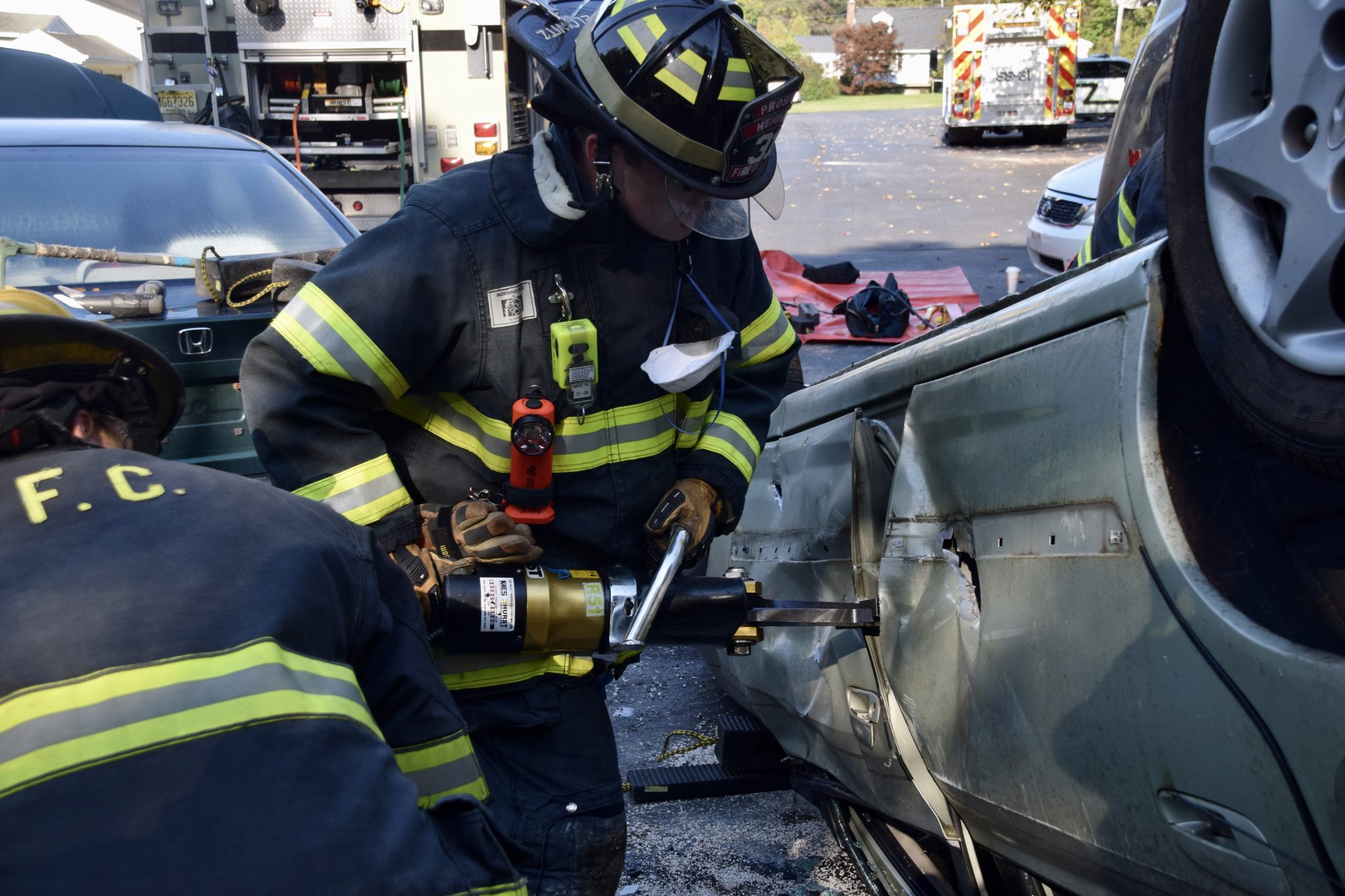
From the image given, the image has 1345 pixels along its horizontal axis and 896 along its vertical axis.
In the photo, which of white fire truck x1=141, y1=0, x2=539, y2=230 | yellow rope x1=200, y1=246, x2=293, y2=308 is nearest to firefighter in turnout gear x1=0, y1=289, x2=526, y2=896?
A: yellow rope x1=200, y1=246, x2=293, y2=308

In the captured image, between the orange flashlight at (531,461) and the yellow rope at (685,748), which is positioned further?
the yellow rope at (685,748)

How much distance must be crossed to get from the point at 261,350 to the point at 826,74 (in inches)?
2072

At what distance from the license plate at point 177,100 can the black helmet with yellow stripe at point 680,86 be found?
777 centimetres

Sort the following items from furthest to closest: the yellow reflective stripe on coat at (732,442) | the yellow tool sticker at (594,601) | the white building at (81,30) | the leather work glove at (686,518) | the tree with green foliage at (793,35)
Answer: the tree with green foliage at (793,35) < the white building at (81,30) < the yellow reflective stripe on coat at (732,442) < the leather work glove at (686,518) < the yellow tool sticker at (594,601)

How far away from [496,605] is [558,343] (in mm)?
476

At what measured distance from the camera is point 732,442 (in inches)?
95.7

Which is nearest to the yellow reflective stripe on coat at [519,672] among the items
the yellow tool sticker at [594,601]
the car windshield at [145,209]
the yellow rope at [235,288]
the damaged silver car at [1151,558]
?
the yellow tool sticker at [594,601]

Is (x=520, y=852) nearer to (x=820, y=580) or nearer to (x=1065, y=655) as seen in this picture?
(x=1065, y=655)

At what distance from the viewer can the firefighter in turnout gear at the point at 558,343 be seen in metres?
2.00

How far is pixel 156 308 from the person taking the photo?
3732 mm

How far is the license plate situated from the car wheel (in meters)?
8.76

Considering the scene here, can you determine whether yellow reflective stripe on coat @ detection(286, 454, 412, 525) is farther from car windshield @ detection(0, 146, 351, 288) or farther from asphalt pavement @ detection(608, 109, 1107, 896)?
car windshield @ detection(0, 146, 351, 288)

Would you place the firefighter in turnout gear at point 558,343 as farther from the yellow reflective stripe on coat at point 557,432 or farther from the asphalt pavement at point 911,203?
the asphalt pavement at point 911,203

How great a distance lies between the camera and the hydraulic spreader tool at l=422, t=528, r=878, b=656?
1.98 meters
